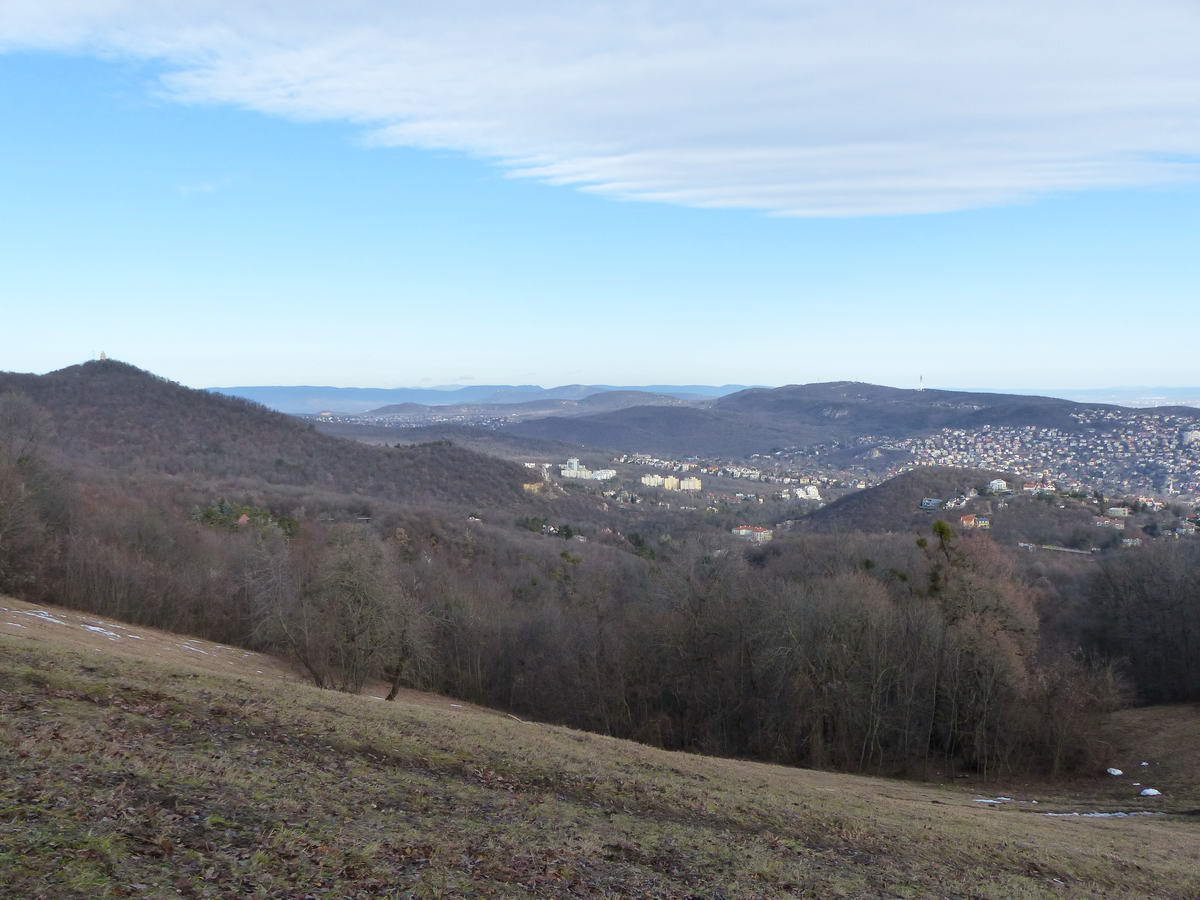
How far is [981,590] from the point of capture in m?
34.5

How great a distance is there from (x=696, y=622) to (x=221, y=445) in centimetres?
7357

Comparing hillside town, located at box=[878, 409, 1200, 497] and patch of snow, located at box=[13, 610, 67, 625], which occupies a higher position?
hillside town, located at box=[878, 409, 1200, 497]

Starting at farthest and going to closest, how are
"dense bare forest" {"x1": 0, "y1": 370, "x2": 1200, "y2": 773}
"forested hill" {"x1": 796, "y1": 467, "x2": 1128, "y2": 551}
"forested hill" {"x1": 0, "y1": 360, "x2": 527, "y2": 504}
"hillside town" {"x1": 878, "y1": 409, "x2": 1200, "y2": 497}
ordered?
"hillside town" {"x1": 878, "y1": 409, "x2": 1200, "y2": 497} → "forested hill" {"x1": 0, "y1": 360, "x2": 527, "y2": 504} → "forested hill" {"x1": 796, "y1": 467, "x2": 1128, "y2": 551} → "dense bare forest" {"x1": 0, "y1": 370, "x2": 1200, "y2": 773}

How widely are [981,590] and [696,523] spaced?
202ft

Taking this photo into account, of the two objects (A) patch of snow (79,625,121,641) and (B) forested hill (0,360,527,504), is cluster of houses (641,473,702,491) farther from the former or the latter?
(A) patch of snow (79,625,121,641)

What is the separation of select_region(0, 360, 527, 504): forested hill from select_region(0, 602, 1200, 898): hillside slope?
7218 cm

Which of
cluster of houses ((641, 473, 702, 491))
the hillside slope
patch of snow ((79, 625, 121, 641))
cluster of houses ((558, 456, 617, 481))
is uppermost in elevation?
the hillside slope

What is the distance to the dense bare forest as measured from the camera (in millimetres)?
32188

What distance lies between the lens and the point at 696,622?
37.4 m

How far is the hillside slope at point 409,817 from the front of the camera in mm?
8625

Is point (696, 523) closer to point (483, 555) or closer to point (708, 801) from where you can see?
point (483, 555)

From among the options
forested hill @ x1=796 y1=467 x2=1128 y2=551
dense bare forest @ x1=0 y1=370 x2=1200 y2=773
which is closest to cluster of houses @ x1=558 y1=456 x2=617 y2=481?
forested hill @ x1=796 y1=467 x2=1128 y2=551

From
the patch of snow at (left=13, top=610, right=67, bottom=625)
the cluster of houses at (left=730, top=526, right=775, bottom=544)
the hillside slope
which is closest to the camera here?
the hillside slope

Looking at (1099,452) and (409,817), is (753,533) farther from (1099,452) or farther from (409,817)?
(409,817)
